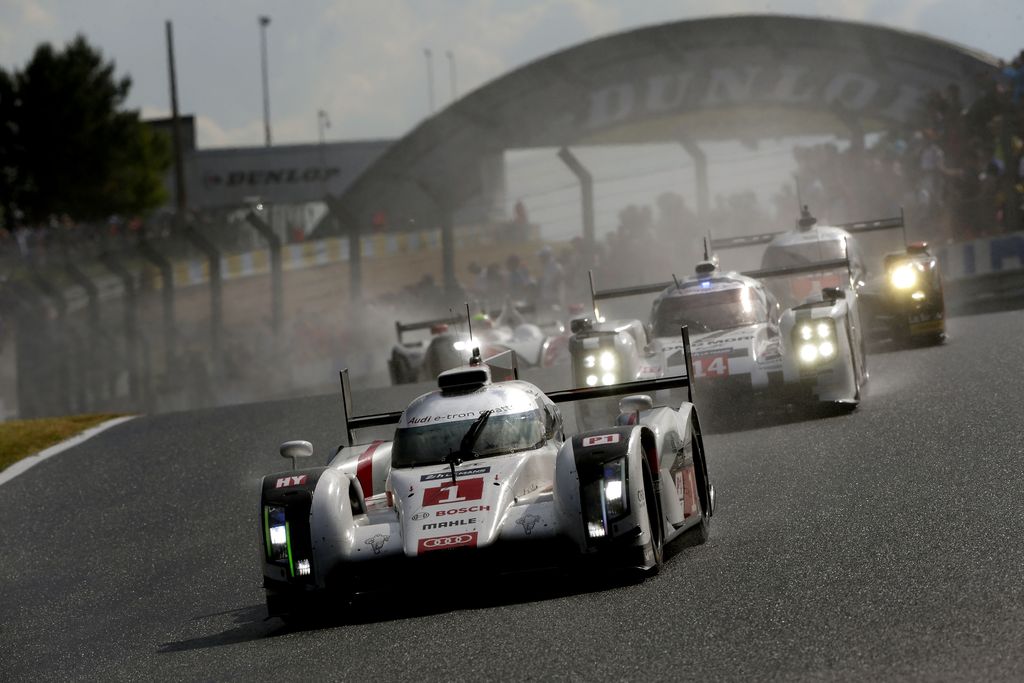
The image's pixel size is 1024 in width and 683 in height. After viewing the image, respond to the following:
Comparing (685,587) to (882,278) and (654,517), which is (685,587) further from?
(882,278)

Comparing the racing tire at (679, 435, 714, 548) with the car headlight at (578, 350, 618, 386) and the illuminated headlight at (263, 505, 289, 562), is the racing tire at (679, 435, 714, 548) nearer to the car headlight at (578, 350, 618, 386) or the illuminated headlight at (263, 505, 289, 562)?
the illuminated headlight at (263, 505, 289, 562)

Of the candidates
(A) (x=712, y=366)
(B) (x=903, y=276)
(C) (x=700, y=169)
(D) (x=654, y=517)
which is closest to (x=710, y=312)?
(A) (x=712, y=366)

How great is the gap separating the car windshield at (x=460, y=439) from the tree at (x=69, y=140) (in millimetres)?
56634

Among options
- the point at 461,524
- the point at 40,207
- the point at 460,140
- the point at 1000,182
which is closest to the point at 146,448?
the point at 461,524

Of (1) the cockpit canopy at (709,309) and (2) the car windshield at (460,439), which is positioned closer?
(2) the car windshield at (460,439)

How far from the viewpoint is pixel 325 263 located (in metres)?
31.4

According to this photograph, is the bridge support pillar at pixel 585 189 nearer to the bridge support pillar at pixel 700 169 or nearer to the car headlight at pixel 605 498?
the bridge support pillar at pixel 700 169

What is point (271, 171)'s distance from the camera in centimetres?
6950

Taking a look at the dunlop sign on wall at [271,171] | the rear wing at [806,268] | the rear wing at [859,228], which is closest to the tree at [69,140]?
the dunlop sign on wall at [271,171]

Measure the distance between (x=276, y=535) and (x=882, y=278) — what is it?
38.6 feet

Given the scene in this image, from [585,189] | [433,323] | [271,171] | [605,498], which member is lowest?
[605,498]

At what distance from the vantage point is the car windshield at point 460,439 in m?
9.16

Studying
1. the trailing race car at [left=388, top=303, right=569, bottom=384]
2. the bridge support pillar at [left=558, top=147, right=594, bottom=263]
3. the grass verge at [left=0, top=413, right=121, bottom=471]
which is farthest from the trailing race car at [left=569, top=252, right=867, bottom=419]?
the bridge support pillar at [left=558, top=147, right=594, bottom=263]

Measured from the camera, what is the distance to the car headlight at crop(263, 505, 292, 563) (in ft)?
27.7
